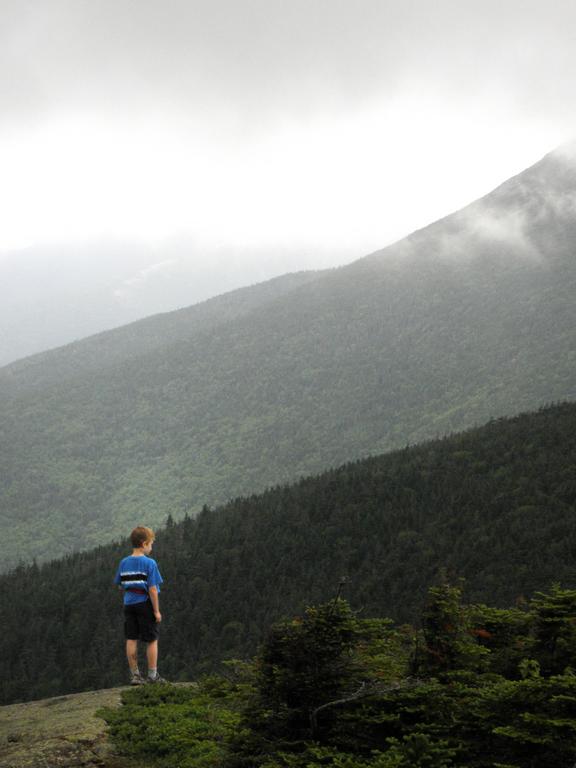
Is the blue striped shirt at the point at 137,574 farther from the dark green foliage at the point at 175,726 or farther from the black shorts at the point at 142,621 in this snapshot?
the dark green foliage at the point at 175,726

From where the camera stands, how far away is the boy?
12031mm

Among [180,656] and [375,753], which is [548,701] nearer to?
[375,753]

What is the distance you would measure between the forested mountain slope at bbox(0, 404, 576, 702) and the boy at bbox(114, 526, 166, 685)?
52.7 meters

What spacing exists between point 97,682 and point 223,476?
129m

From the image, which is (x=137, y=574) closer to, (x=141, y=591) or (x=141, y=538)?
(x=141, y=591)

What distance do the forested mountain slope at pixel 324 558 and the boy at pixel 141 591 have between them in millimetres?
52745

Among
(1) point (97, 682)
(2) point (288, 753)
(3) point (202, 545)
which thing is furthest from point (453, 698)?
(3) point (202, 545)

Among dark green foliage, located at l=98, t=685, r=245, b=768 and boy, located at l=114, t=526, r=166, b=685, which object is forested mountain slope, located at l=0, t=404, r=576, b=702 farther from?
dark green foliage, located at l=98, t=685, r=245, b=768

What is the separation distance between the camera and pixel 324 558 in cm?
8838

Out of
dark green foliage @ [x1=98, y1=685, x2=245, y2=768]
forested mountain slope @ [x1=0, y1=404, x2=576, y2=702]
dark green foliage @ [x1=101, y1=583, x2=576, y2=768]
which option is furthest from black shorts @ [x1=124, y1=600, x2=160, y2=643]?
forested mountain slope @ [x1=0, y1=404, x2=576, y2=702]

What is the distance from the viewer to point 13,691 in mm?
63156

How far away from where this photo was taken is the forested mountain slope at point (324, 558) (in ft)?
233

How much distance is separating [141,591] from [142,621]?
22.2 inches

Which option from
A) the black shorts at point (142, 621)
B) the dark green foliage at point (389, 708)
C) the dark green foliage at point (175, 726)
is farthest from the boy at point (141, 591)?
the dark green foliage at point (389, 708)
